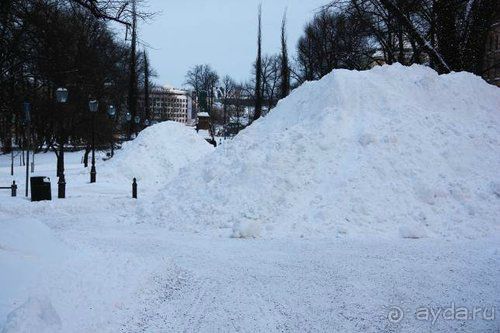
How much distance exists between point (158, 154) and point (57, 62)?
424 inches

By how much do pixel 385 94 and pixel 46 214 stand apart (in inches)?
435

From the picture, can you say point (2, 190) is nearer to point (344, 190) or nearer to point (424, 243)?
point (344, 190)

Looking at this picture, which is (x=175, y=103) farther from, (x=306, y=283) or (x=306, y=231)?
(x=306, y=283)

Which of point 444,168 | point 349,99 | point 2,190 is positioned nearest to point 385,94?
point 349,99

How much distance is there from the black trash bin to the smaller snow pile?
6.91m

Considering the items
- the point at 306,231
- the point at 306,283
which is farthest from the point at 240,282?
the point at 306,231

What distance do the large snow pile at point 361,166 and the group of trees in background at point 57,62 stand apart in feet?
15.9

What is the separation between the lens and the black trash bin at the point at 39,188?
15.4 m

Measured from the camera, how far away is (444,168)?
11094mm

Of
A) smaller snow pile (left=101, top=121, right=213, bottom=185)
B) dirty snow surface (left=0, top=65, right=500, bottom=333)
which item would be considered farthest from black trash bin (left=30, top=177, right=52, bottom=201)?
smaller snow pile (left=101, top=121, right=213, bottom=185)

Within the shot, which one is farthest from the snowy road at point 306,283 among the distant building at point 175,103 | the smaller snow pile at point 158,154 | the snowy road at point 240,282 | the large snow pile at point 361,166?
the distant building at point 175,103

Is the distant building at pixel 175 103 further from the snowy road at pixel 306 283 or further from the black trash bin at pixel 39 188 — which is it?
the snowy road at pixel 306 283

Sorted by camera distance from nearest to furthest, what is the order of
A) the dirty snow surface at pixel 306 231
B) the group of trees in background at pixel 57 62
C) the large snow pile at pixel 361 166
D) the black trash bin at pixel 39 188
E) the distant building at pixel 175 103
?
the dirty snow surface at pixel 306 231 → the large snow pile at pixel 361 166 → the group of trees in background at pixel 57 62 → the black trash bin at pixel 39 188 → the distant building at pixel 175 103

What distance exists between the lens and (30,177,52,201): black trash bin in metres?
15.4
